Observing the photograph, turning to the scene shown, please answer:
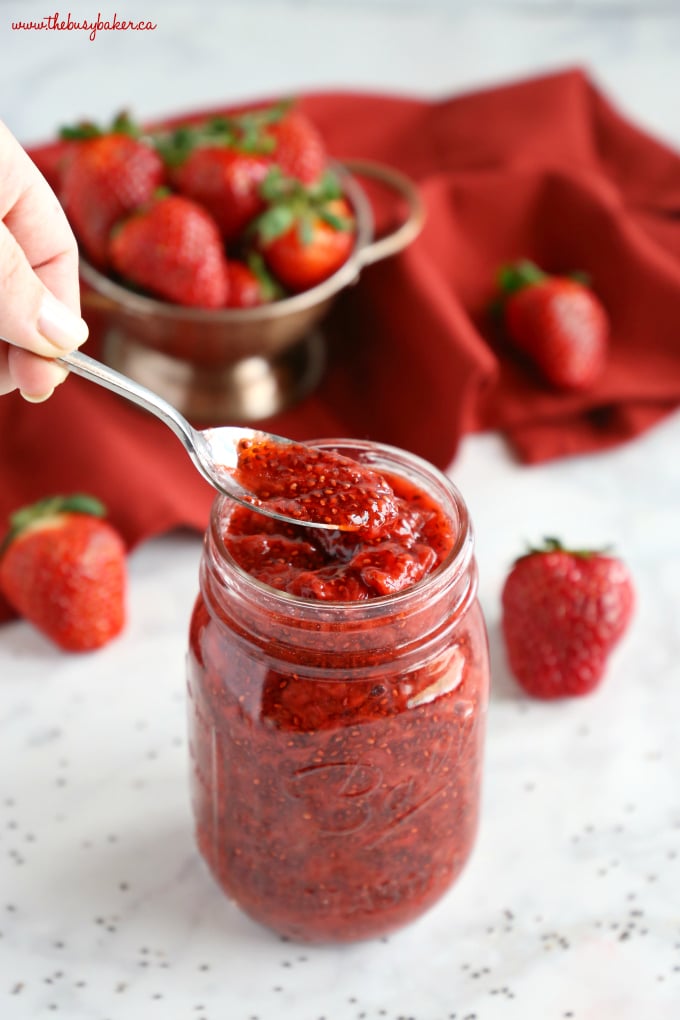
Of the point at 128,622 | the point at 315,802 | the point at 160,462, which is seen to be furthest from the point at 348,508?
the point at 160,462

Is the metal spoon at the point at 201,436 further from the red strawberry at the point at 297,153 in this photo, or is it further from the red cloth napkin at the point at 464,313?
the red strawberry at the point at 297,153

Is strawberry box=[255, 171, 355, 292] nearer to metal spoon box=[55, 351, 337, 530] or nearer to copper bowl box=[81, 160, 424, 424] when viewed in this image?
copper bowl box=[81, 160, 424, 424]

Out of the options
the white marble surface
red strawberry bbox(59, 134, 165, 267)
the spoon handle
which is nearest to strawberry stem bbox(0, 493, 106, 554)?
the white marble surface

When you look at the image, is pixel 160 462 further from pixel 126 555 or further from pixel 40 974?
pixel 40 974

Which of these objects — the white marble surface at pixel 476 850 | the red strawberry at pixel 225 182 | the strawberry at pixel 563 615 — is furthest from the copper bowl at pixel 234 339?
the strawberry at pixel 563 615

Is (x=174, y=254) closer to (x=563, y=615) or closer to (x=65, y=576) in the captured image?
(x=65, y=576)

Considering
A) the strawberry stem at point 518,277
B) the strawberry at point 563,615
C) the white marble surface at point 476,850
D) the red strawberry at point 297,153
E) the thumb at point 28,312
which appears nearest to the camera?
the thumb at point 28,312
